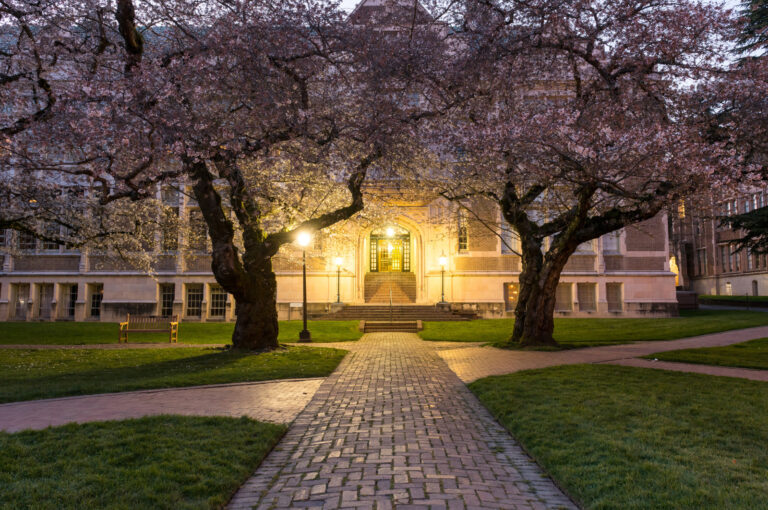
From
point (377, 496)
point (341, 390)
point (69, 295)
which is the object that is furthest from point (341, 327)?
point (377, 496)

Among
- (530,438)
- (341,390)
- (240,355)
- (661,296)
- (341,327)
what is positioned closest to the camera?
(530,438)

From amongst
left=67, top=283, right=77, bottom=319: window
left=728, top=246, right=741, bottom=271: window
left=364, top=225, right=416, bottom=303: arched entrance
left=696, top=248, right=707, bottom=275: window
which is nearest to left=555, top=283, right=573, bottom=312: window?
left=364, top=225, right=416, bottom=303: arched entrance

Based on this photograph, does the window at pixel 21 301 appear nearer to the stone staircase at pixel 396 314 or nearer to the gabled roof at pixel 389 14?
the stone staircase at pixel 396 314

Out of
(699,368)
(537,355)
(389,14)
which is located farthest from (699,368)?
(389,14)

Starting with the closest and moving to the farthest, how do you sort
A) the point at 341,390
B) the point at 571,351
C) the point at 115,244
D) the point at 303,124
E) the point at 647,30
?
the point at 341,390
the point at 303,124
the point at 647,30
the point at 571,351
the point at 115,244

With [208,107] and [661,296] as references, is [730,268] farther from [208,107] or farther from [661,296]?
[208,107]

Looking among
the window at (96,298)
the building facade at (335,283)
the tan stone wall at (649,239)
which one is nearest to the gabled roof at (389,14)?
the building facade at (335,283)

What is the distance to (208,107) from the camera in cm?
1341

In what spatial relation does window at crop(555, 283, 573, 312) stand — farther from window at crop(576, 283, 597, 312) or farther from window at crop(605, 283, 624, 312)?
window at crop(605, 283, 624, 312)

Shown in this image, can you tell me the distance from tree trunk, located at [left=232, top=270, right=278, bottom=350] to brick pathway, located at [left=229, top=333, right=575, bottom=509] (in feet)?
23.5

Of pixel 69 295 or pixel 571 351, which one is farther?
pixel 69 295

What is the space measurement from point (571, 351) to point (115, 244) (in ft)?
51.7

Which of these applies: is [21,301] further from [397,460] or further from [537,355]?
[397,460]

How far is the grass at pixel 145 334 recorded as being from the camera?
21344 millimetres
